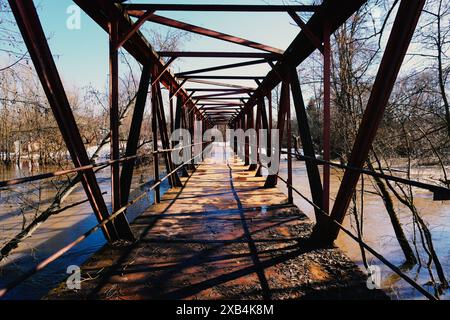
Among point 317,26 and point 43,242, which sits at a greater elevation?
point 317,26

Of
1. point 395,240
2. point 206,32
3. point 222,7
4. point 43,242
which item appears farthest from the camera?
point 395,240

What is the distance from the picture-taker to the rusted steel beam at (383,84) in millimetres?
1924

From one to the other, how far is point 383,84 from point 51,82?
2.41 metres

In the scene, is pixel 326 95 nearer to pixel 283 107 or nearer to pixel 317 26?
pixel 317 26

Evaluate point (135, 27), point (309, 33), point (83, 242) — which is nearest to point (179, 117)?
point (83, 242)

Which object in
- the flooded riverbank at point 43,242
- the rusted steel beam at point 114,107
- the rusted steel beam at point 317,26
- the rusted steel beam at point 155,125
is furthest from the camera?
the rusted steel beam at point 155,125

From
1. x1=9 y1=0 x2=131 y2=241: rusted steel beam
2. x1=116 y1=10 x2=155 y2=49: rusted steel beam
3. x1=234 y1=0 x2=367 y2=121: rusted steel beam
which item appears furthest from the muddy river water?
x1=234 y1=0 x2=367 y2=121: rusted steel beam

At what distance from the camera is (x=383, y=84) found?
84.6 inches

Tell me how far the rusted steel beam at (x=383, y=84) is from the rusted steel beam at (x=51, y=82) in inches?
87.3

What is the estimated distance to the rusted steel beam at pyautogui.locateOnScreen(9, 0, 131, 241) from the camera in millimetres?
1945

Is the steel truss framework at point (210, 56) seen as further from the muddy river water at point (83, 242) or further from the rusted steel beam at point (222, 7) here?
the muddy river water at point (83, 242)

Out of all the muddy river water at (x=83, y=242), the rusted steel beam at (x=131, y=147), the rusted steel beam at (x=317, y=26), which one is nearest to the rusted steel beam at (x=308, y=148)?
the rusted steel beam at (x=317, y=26)

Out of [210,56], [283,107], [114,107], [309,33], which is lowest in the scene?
[114,107]

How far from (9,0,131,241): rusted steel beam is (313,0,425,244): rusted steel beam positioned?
2219mm
